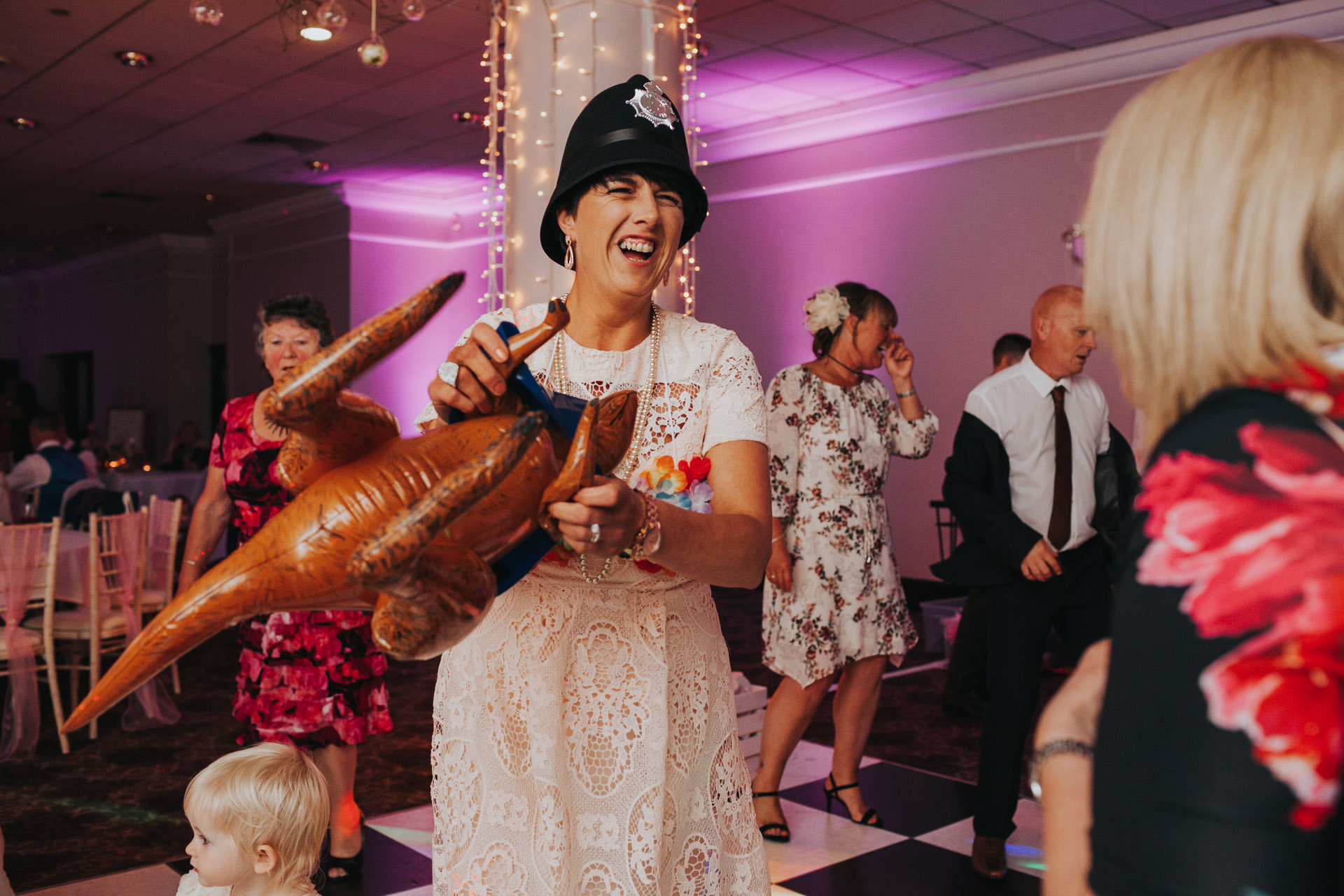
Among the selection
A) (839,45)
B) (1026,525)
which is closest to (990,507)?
(1026,525)

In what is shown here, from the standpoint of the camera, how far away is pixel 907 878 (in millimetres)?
3135

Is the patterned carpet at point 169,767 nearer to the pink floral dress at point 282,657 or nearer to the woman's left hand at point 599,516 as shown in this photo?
the pink floral dress at point 282,657

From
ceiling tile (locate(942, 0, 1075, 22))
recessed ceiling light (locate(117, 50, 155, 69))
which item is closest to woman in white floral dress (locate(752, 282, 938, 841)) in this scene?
ceiling tile (locate(942, 0, 1075, 22))

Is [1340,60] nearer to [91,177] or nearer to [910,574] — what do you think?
[910,574]

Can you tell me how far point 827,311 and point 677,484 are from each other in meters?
2.44

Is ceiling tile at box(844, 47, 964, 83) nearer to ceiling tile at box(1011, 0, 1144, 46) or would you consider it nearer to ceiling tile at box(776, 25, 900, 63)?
ceiling tile at box(776, 25, 900, 63)

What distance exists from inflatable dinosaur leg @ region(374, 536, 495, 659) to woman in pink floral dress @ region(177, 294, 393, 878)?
2.12 metres

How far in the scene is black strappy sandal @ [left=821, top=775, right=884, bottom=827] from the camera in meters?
3.54

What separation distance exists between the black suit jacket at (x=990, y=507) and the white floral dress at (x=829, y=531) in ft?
1.04

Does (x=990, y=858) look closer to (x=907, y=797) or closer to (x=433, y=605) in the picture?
(x=907, y=797)

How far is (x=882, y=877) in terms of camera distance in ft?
10.3

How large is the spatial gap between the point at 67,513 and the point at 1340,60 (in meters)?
7.39

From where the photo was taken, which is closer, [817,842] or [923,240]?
[817,842]

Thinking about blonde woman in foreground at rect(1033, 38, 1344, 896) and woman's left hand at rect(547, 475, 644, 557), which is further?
woman's left hand at rect(547, 475, 644, 557)
